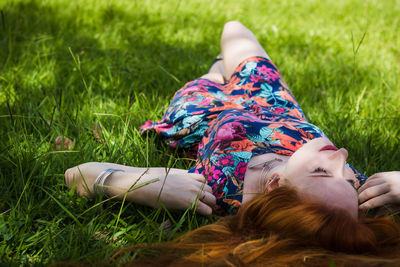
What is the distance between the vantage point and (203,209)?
5.23 feet

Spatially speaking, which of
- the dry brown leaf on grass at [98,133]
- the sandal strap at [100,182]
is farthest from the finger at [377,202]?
the dry brown leaf on grass at [98,133]

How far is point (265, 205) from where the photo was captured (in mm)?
1397

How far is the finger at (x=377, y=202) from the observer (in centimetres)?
165

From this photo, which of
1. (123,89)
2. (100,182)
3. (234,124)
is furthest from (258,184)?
(123,89)

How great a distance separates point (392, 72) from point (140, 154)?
259cm

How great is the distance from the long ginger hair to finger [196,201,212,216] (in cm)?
18

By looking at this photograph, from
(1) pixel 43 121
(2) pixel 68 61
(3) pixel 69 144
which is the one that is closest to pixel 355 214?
(3) pixel 69 144

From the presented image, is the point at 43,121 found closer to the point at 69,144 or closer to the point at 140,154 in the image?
the point at 69,144

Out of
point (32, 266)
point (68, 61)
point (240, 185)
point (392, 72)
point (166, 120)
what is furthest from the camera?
point (392, 72)

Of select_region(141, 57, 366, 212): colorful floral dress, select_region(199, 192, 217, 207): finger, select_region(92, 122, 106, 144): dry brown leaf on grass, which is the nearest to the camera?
select_region(199, 192, 217, 207): finger

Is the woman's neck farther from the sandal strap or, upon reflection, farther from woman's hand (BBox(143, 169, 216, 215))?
the sandal strap

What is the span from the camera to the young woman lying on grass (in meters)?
1.26

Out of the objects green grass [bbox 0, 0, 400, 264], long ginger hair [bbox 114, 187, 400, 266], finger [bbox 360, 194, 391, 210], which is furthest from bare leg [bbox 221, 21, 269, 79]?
long ginger hair [bbox 114, 187, 400, 266]

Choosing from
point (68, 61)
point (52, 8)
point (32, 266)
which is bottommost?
point (32, 266)
